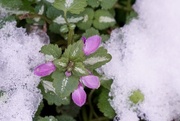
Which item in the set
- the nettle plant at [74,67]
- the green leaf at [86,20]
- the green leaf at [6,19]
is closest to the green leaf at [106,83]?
the nettle plant at [74,67]

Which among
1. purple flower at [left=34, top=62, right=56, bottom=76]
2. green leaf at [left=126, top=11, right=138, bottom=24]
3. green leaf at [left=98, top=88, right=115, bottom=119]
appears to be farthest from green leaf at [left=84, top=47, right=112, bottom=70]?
green leaf at [left=126, top=11, right=138, bottom=24]

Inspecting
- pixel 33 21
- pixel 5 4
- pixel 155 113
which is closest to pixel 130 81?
pixel 155 113

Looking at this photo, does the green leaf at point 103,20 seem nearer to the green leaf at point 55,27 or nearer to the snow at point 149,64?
the snow at point 149,64

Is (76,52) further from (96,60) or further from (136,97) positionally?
(136,97)

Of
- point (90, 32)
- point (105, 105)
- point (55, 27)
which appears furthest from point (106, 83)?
point (55, 27)

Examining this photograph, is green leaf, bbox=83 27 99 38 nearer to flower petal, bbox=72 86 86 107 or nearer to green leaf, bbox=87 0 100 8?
green leaf, bbox=87 0 100 8

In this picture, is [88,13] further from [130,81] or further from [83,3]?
[130,81]
